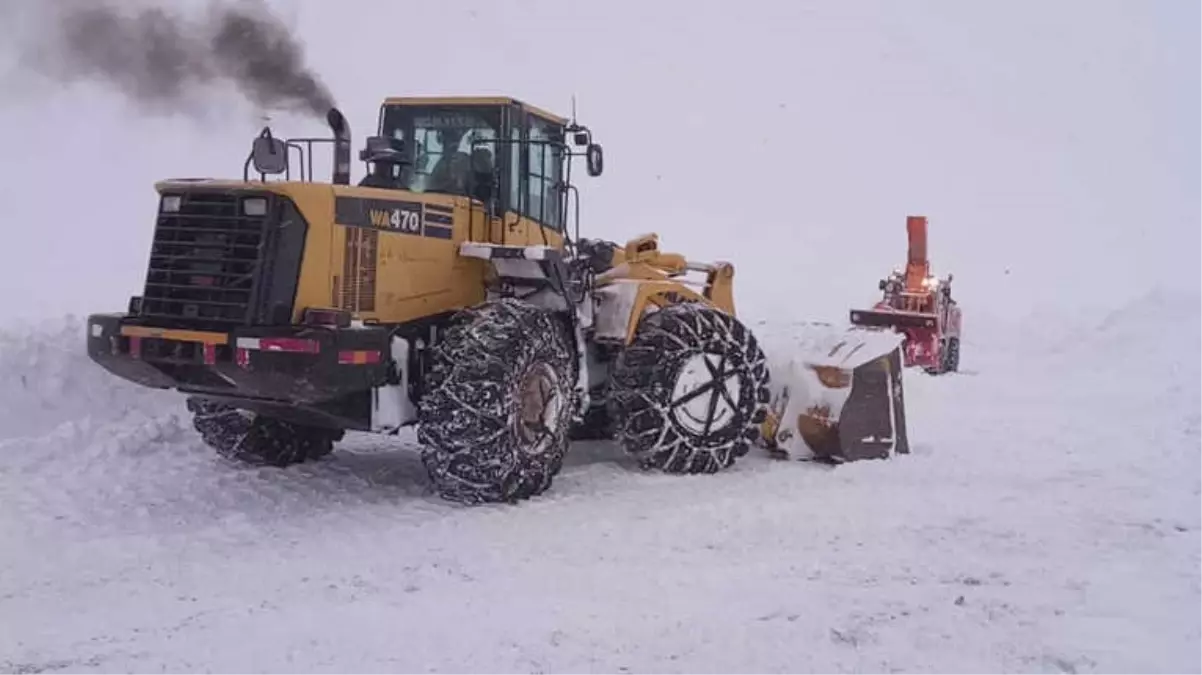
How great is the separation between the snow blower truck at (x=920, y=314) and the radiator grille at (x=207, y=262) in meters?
11.3

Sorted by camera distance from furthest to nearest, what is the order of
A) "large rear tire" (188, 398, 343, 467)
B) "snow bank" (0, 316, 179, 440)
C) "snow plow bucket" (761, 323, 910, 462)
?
"snow bank" (0, 316, 179, 440) < "snow plow bucket" (761, 323, 910, 462) < "large rear tire" (188, 398, 343, 467)

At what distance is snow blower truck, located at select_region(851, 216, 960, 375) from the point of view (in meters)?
17.6

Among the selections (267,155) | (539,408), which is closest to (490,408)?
(539,408)

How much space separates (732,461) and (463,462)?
254 centimetres

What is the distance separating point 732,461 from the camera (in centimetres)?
969

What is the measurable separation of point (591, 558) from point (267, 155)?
3.31 metres

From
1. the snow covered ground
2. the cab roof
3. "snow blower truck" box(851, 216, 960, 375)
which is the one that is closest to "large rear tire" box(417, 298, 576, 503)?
the snow covered ground

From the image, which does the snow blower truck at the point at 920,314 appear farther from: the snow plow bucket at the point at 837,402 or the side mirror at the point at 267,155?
the side mirror at the point at 267,155

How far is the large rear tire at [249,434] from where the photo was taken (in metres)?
9.11

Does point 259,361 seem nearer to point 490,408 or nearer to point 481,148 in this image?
point 490,408

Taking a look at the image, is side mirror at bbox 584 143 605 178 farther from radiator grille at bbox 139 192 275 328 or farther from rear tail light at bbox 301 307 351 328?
radiator grille at bbox 139 192 275 328

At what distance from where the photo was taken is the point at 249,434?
30.1 feet

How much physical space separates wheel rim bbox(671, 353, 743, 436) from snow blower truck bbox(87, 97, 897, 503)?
0.02 meters

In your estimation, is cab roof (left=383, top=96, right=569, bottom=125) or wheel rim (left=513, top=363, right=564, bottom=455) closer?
wheel rim (left=513, top=363, right=564, bottom=455)
